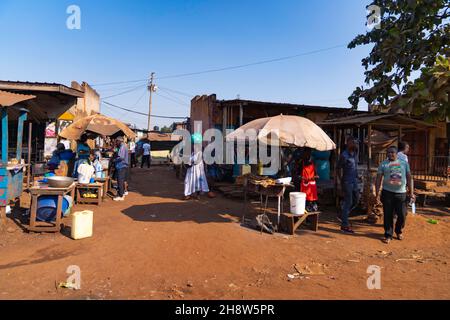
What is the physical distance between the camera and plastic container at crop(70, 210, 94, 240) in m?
5.79

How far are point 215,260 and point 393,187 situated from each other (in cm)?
372

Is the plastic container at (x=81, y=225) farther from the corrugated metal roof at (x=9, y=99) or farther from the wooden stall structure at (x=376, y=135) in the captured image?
the wooden stall structure at (x=376, y=135)

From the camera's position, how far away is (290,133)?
630 centimetres

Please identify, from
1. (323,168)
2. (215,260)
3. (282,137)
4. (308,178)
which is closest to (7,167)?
(215,260)

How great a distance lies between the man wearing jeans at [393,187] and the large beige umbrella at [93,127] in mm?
7796

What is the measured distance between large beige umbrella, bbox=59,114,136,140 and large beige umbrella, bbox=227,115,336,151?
5193 mm

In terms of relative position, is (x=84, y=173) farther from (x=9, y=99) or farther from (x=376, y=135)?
(x=376, y=135)

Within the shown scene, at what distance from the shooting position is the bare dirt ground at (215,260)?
397cm

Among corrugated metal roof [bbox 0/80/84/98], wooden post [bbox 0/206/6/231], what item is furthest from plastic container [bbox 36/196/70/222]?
corrugated metal roof [bbox 0/80/84/98]

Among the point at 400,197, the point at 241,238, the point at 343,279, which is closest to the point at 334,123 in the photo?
the point at 400,197

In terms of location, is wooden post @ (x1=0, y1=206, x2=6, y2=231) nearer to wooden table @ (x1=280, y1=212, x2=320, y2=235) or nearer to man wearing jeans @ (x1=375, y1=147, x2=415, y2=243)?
wooden table @ (x1=280, y1=212, x2=320, y2=235)

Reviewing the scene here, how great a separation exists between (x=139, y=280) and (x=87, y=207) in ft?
16.3
